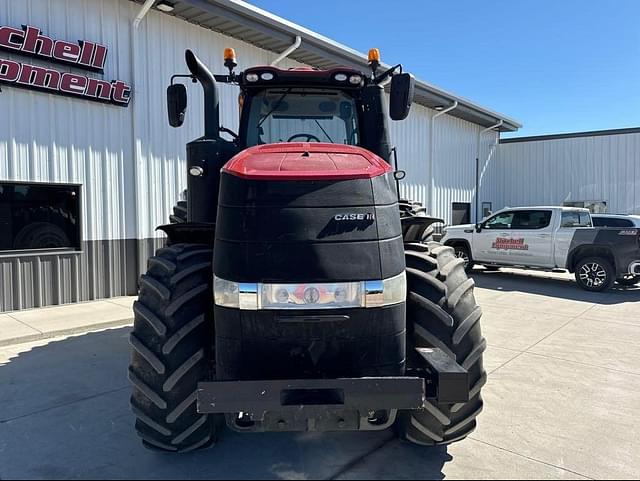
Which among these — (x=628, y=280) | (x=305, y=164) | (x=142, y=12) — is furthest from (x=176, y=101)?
(x=628, y=280)

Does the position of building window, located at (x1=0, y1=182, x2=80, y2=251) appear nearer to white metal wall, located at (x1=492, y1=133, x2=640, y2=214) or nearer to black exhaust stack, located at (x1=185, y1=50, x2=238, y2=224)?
black exhaust stack, located at (x1=185, y1=50, x2=238, y2=224)

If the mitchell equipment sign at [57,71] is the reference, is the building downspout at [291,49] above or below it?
above

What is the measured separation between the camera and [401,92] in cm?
392

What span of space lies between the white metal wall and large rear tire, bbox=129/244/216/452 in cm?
2051

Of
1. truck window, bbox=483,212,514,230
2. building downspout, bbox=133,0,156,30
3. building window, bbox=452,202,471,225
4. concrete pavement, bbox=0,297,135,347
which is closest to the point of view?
concrete pavement, bbox=0,297,135,347

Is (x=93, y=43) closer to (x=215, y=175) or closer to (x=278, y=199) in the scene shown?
(x=215, y=175)

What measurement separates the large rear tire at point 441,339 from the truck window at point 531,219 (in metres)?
9.46

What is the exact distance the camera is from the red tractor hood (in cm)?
264

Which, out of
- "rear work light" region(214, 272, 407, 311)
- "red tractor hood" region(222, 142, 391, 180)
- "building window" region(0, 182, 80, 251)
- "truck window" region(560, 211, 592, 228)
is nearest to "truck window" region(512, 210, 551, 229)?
"truck window" region(560, 211, 592, 228)

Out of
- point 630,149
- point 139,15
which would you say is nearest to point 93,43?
point 139,15

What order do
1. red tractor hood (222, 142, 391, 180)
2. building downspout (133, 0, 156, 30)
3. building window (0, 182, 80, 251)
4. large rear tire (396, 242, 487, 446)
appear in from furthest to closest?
1. building downspout (133, 0, 156, 30)
2. building window (0, 182, 80, 251)
3. large rear tire (396, 242, 487, 446)
4. red tractor hood (222, 142, 391, 180)

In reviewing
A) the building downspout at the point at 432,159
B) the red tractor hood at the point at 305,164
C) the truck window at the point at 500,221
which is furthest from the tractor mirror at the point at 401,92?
the building downspout at the point at 432,159

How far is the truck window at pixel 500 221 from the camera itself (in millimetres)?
12148

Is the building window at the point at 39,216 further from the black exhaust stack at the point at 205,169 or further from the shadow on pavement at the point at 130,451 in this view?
the black exhaust stack at the point at 205,169
